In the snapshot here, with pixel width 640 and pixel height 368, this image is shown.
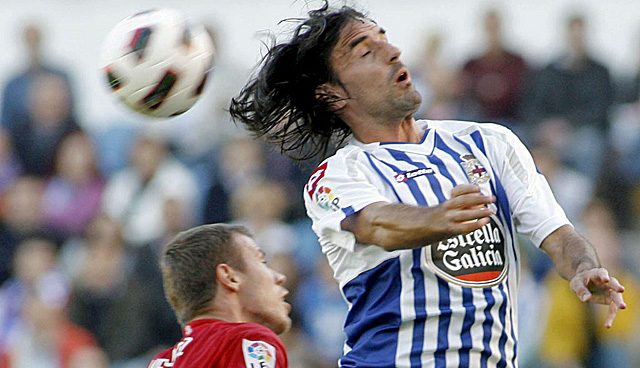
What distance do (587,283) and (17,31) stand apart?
9.63m

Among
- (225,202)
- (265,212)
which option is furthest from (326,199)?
(225,202)

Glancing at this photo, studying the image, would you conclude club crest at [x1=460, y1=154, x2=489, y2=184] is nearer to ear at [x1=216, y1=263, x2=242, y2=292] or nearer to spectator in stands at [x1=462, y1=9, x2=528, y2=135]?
ear at [x1=216, y1=263, x2=242, y2=292]

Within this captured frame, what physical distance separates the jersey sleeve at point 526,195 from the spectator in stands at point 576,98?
224 inches

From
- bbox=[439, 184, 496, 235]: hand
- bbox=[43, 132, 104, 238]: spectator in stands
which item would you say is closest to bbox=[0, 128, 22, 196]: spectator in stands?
bbox=[43, 132, 104, 238]: spectator in stands

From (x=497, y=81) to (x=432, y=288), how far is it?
6.64 meters

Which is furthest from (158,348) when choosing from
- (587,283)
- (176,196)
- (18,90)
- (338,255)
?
(587,283)

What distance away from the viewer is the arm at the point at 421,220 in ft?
13.4

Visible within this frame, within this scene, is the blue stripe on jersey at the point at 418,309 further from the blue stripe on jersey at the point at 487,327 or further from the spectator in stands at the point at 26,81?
the spectator in stands at the point at 26,81

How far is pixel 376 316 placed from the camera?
4590 millimetres

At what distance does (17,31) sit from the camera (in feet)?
42.4

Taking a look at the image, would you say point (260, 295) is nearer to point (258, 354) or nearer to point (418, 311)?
point (258, 354)

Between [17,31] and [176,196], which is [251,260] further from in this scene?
[17,31]

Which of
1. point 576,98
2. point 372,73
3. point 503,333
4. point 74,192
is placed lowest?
point 74,192

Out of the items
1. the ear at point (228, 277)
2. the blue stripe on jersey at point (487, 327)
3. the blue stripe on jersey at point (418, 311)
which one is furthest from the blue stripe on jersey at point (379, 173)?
the ear at point (228, 277)
